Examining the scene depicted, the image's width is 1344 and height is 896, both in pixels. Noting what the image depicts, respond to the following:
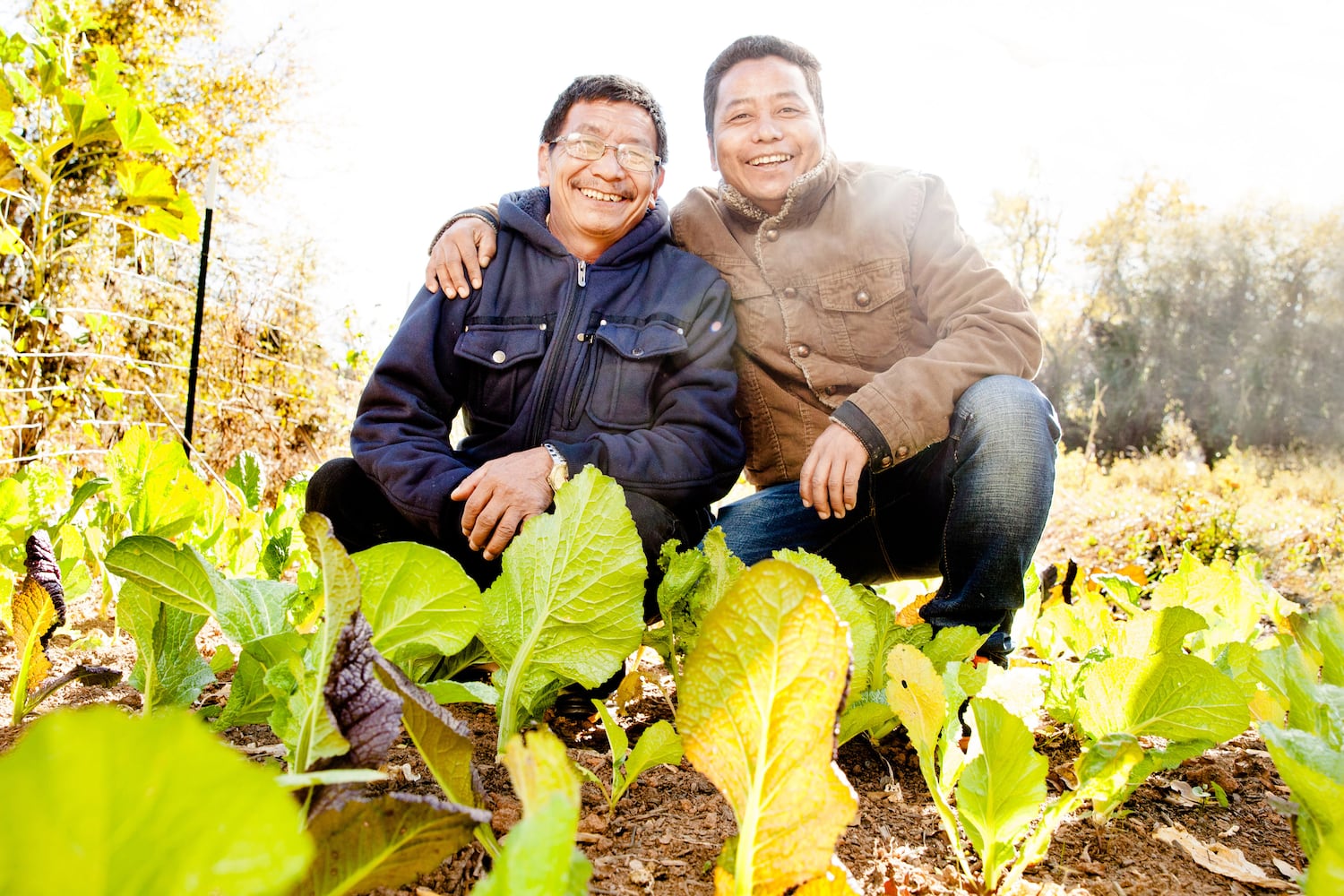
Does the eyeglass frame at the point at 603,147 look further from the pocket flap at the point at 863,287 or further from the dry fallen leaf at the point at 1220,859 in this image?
the dry fallen leaf at the point at 1220,859

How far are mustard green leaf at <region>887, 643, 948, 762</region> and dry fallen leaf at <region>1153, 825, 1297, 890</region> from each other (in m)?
0.40

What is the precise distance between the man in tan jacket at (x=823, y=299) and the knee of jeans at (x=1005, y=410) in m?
0.01

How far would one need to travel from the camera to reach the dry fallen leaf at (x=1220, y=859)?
3.47ft

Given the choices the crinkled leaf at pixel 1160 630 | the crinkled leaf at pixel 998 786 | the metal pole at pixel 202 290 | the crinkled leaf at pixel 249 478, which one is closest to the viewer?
the crinkled leaf at pixel 998 786

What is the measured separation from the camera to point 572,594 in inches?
43.5

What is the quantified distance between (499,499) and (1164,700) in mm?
1118

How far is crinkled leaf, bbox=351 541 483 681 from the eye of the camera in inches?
37.7

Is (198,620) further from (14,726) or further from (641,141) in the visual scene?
(641,141)

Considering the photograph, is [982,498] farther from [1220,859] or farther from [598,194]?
[598,194]

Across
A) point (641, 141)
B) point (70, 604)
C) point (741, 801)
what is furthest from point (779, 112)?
point (70, 604)

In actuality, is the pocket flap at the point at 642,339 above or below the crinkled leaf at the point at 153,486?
above

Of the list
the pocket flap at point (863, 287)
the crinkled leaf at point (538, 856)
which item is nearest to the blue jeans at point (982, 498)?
the pocket flap at point (863, 287)

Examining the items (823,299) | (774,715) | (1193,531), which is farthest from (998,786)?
(1193,531)

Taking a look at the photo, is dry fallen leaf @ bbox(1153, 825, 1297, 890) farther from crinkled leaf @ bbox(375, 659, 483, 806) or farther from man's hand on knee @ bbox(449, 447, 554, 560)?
man's hand on knee @ bbox(449, 447, 554, 560)
